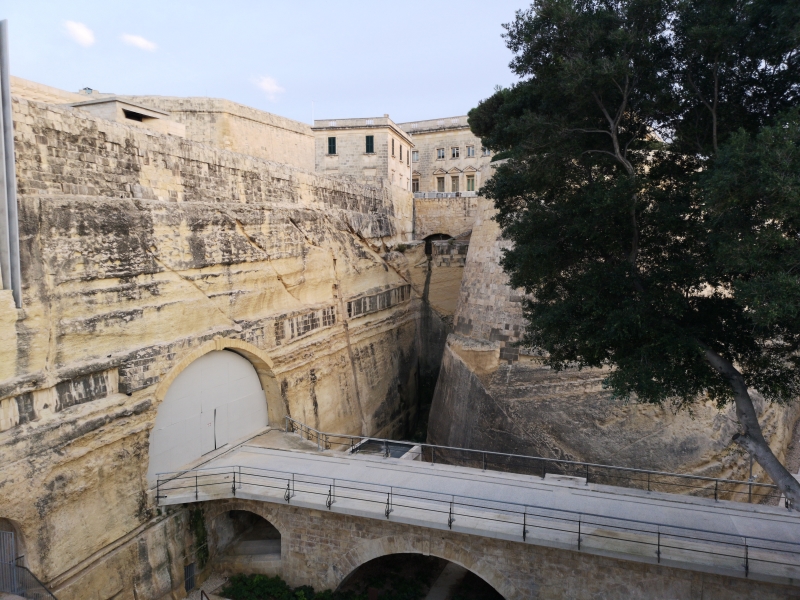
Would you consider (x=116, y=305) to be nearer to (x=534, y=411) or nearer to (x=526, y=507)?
(x=526, y=507)

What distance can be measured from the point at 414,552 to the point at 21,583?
5845 millimetres

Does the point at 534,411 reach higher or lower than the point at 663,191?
lower

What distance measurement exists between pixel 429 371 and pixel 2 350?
15.6 meters

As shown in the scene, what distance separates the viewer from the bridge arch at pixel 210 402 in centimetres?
1097

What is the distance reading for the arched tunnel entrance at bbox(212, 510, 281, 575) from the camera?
11055 mm

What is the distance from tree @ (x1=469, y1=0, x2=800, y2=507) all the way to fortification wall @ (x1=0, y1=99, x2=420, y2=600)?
19.8ft

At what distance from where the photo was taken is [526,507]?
9.52 m

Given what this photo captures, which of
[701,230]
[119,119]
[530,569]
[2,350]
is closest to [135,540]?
[2,350]

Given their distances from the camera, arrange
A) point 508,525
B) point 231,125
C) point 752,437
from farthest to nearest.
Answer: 1. point 231,125
2. point 508,525
3. point 752,437

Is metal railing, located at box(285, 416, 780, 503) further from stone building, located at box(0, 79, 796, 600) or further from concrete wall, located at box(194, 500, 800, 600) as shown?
concrete wall, located at box(194, 500, 800, 600)

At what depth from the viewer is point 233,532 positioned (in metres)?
12.0

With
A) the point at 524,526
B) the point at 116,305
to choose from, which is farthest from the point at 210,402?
the point at 524,526

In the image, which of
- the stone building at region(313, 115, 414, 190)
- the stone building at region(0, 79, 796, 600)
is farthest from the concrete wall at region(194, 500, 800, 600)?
the stone building at region(313, 115, 414, 190)

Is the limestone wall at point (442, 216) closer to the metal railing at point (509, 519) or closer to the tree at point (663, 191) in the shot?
the tree at point (663, 191)
